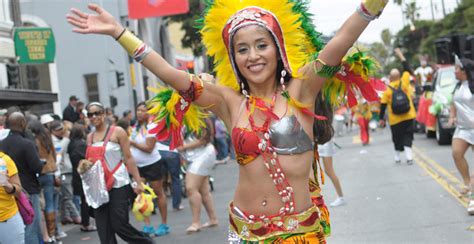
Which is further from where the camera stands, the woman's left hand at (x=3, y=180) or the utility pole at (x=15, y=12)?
the utility pole at (x=15, y=12)

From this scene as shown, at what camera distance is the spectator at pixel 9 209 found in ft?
24.4

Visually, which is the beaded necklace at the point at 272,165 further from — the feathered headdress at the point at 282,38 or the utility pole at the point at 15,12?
the utility pole at the point at 15,12

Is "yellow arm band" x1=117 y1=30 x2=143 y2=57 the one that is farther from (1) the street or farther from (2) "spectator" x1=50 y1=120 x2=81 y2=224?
(2) "spectator" x1=50 y1=120 x2=81 y2=224

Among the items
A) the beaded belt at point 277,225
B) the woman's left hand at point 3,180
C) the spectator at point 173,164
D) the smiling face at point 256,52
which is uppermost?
the smiling face at point 256,52

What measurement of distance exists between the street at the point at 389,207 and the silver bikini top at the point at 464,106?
1072mm

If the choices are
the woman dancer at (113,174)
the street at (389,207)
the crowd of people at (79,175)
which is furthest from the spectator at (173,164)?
the woman dancer at (113,174)

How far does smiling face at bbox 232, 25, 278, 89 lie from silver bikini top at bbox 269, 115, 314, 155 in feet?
0.86

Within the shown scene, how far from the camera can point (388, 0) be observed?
163 inches

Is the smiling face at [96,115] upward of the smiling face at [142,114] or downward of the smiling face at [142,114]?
upward

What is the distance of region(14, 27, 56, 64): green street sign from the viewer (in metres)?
17.0

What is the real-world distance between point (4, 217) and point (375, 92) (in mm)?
4012

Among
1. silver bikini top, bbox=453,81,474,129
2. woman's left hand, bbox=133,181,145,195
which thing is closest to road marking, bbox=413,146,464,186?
silver bikini top, bbox=453,81,474,129

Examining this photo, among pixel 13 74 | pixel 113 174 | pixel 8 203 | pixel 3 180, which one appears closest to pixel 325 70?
pixel 3 180

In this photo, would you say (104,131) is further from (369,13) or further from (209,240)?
(369,13)
